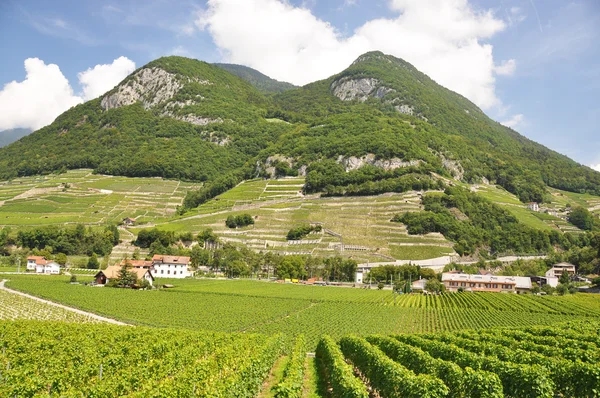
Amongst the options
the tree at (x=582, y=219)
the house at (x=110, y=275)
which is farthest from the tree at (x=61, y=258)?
the tree at (x=582, y=219)

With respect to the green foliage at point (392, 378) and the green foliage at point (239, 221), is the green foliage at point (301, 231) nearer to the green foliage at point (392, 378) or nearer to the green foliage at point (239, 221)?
the green foliage at point (239, 221)

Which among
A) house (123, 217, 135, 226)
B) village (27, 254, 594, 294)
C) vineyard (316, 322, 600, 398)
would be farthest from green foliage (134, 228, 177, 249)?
vineyard (316, 322, 600, 398)

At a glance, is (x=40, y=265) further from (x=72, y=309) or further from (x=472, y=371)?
(x=472, y=371)

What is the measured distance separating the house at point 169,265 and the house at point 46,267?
24.8 meters

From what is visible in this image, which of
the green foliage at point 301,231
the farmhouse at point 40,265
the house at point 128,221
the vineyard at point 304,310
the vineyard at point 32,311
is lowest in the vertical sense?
the vineyard at point 304,310

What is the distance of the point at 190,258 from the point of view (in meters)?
126

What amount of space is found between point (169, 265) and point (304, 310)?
206ft

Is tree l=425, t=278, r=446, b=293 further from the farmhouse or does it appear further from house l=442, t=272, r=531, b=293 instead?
the farmhouse

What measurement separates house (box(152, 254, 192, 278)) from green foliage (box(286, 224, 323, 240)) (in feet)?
128

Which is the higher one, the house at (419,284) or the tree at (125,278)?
the tree at (125,278)

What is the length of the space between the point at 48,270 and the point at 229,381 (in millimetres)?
110708

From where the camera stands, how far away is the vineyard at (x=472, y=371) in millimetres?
18391

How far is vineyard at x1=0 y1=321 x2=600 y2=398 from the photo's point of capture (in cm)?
1844

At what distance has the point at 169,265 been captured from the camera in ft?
382
